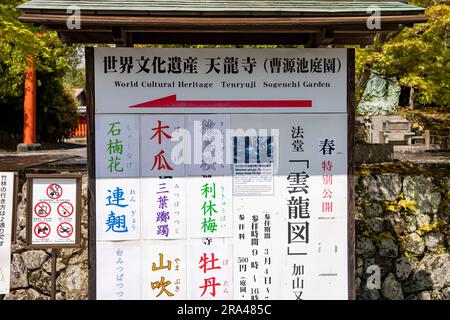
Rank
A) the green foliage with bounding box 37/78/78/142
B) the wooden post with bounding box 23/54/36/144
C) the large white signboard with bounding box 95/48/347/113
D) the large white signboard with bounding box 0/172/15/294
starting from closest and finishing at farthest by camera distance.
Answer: the large white signboard with bounding box 95/48/347/113 < the large white signboard with bounding box 0/172/15/294 < the wooden post with bounding box 23/54/36/144 < the green foliage with bounding box 37/78/78/142

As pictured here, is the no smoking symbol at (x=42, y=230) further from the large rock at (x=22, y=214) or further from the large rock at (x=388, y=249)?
the large rock at (x=388, y=249)

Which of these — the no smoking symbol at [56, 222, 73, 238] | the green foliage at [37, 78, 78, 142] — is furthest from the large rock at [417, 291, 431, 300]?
the green foliage at [37, 78, 78, 142]

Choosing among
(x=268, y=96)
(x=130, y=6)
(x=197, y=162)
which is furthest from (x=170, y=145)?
(x=130, y=6)

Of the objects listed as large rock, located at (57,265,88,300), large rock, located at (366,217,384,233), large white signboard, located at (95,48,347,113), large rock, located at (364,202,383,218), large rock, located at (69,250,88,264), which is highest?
large white signboard, located at (95,48,347,113)

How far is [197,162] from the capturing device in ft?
14.7

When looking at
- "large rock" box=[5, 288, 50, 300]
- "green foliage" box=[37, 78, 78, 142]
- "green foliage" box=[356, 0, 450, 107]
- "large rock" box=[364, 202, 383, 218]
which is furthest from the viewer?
"green foliage" box=[37, 78, 78, 142]

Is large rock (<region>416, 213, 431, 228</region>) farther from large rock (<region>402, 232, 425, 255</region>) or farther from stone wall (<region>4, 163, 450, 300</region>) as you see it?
large rock (<region>402, 232, 425, 255</region>)

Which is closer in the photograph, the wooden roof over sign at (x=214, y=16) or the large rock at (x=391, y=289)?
the wooden roof over sign at (x=214, y=16)

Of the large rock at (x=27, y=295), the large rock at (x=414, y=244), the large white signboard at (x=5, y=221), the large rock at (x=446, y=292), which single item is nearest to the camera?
the large white signboard at (x=5, y=221)

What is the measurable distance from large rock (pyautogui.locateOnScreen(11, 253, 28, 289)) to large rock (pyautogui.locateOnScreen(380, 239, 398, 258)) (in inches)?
202

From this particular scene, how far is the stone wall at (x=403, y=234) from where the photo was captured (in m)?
6.46

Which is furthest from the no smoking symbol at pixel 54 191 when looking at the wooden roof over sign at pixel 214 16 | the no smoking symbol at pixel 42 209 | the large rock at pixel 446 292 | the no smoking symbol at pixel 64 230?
the large rock at pixel 446 292

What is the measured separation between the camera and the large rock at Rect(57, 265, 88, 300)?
6.24m

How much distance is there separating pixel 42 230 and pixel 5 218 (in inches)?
19.8
